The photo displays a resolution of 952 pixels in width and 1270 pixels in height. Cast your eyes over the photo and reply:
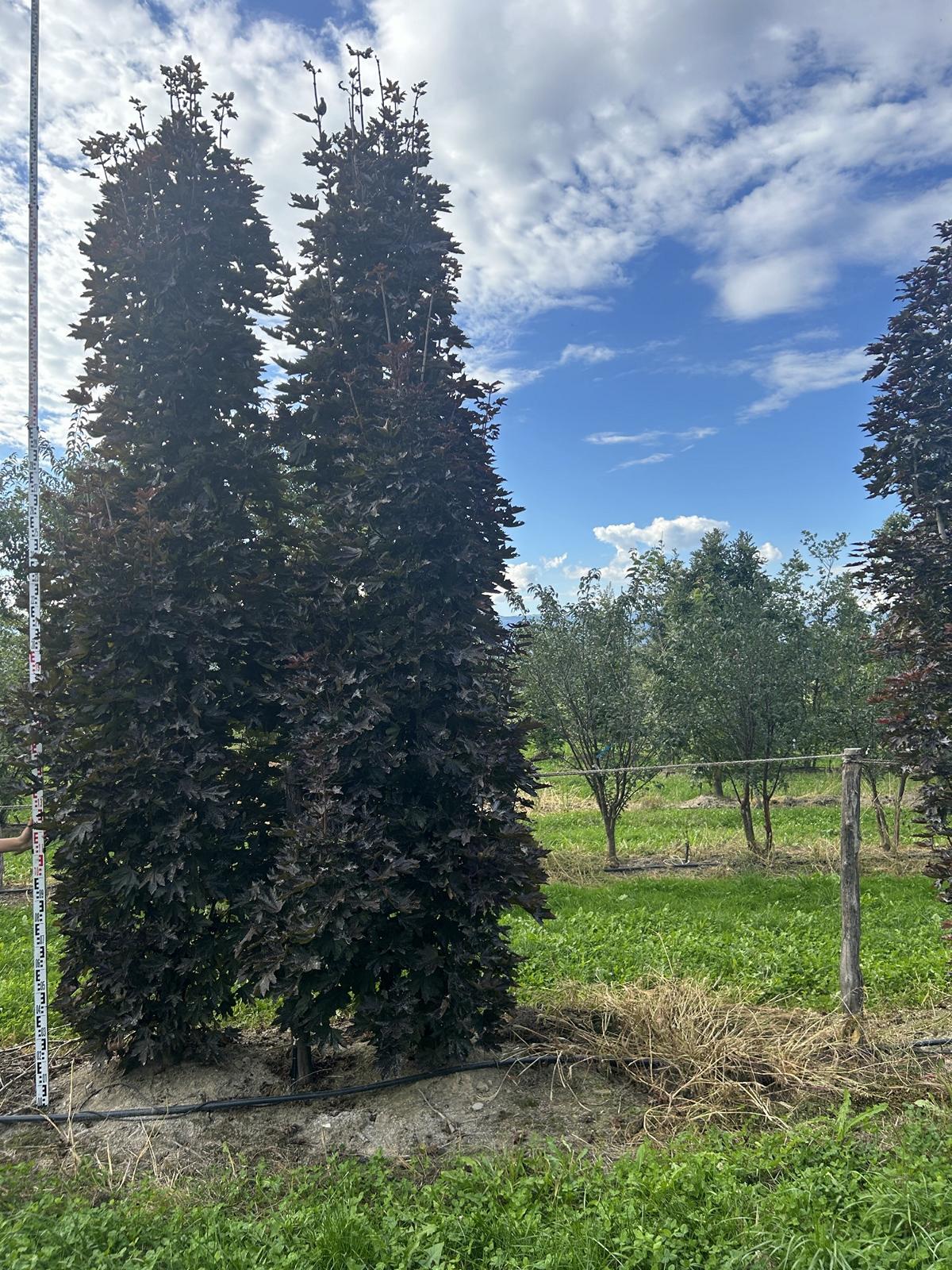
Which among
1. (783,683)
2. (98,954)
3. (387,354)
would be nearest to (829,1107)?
(98,954)

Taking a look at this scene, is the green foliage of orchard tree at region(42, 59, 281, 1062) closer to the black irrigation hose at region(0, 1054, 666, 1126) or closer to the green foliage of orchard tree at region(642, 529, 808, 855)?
the black irrigation hose at region(0, 1054, 666, 1126)

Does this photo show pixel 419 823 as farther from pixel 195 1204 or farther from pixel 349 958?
pixel 195 1204

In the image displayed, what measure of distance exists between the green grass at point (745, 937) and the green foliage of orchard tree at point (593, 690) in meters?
2.88

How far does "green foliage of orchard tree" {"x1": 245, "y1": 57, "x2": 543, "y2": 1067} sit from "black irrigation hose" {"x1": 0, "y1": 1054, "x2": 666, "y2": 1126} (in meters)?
0.14

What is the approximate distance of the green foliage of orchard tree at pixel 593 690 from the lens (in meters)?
12.7

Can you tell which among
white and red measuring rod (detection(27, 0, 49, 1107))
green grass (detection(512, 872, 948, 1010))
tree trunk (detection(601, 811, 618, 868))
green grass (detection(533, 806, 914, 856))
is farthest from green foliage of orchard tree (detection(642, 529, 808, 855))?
white and red measuring rod (detection(27, 0, 49, 1107))

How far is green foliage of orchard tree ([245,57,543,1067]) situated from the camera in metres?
3.90

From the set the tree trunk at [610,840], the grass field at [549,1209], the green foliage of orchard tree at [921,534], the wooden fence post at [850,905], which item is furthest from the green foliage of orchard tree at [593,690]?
the grass field at [549,1209]

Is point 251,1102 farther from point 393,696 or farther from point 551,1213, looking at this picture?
point 393,696

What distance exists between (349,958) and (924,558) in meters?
4.67

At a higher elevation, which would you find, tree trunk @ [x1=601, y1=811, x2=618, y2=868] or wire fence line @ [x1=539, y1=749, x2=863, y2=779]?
wire fence line @ [x1=539, y1=749, x2=863, y2=779]

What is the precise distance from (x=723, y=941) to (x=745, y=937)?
316 millimetres

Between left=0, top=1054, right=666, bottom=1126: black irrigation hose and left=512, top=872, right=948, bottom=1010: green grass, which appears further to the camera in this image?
left=512, top=872, right=948, bottom=1010: green grass

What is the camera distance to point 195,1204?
3.21 metres
